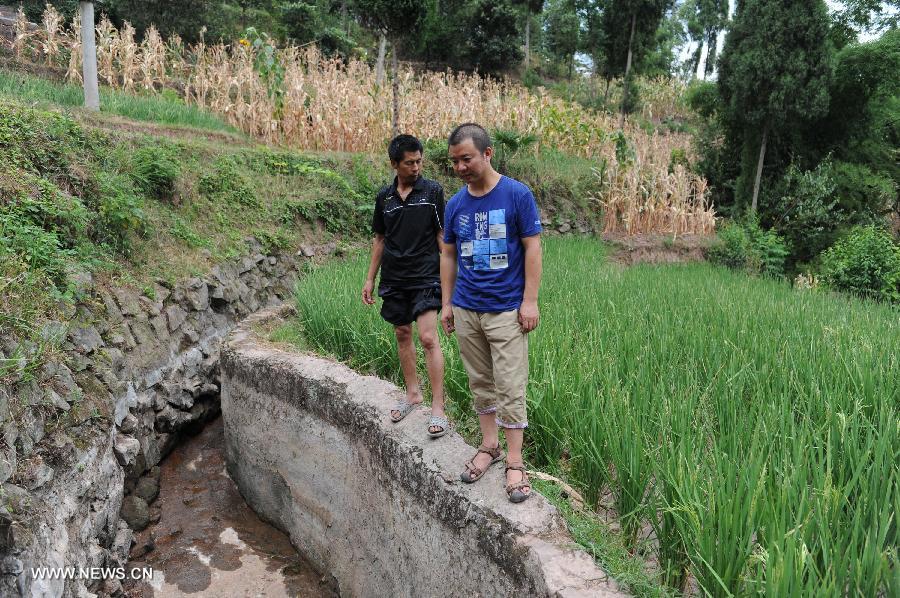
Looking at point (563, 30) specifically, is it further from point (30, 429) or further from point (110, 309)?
point (30, 429)

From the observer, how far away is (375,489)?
11.7ft

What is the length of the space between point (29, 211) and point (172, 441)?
7.00 ft

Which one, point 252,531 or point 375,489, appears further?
point 252,531

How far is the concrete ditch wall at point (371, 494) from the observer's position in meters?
2.47

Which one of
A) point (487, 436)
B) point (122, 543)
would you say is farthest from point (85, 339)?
point (487, 436)

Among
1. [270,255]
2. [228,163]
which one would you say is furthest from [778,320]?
[228,163]

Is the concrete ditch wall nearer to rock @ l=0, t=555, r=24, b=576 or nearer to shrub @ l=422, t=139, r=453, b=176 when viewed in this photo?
rock @ l=0, t=555, r=24, b=576

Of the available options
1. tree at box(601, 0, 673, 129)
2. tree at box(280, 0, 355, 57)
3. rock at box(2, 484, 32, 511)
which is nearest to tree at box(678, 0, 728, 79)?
tree at box(601, 0, 673, 129)

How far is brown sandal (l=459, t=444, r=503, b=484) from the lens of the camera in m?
2.78

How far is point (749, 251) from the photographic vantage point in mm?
10758

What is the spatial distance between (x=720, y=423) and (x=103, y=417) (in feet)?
11.8

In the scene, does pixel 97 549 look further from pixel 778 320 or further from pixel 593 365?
pixel 778 320

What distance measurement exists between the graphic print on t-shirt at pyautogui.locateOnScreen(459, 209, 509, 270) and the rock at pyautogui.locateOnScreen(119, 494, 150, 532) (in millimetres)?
3271

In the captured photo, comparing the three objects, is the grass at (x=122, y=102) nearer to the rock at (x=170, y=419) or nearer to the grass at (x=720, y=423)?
the rock at (x=170, y=419)
